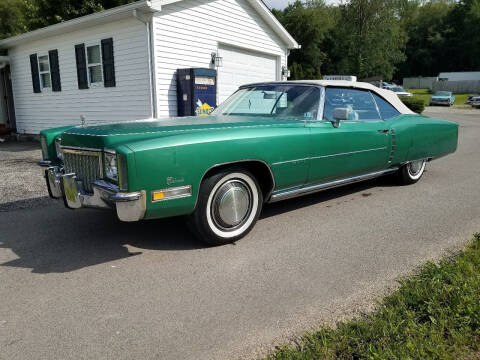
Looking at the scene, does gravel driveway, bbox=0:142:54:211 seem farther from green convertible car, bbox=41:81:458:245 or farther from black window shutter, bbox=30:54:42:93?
black window shutter, bbox=30:54:42:93

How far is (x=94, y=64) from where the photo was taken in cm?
1055

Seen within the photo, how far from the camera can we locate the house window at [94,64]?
1045 centimetres

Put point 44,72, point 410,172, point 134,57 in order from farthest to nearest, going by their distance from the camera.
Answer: point 44,72 → point 134,57 → point 410,172

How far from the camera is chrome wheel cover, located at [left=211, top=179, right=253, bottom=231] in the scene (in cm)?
346

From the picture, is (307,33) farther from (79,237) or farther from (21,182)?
(79,237)

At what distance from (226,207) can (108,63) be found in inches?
316

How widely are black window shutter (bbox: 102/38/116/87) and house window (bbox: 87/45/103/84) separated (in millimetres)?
269

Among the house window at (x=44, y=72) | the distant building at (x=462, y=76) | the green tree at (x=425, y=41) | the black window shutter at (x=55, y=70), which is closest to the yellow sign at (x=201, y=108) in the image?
the black window shutter at (x=55, y=70)

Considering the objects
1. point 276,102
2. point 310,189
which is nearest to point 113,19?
point 276,102

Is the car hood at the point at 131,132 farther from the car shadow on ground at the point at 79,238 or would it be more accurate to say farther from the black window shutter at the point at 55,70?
the black window shutter at the point at 55,70

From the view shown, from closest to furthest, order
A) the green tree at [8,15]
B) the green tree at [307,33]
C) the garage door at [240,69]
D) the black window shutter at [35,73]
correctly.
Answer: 1. the garage door at [240,69]
2. the black window shutter at [35,73]
3. the green tree at [8,15]
4. the green tree at [307,33]

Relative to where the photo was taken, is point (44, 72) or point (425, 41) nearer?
point (44, 72)

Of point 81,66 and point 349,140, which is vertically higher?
point 81,66

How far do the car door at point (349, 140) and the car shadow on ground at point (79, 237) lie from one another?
77 cm
